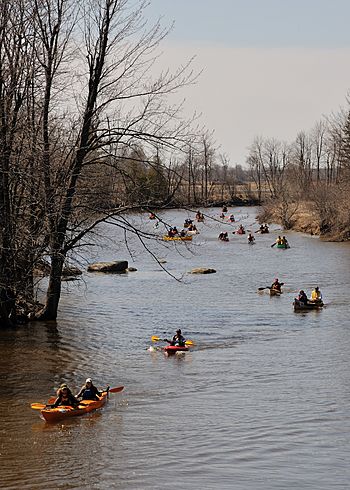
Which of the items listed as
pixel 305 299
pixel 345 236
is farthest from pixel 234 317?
pixel 345 236

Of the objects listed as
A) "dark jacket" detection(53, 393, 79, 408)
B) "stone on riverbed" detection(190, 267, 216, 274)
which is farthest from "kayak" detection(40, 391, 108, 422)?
"stone on riverbed" detection(190, 267, 216, 274)

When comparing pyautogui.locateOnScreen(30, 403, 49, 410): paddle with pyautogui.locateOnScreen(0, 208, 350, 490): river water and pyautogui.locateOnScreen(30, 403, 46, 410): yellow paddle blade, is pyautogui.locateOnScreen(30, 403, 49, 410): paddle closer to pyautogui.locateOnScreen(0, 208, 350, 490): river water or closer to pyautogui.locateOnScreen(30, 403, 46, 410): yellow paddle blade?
pyautogui.locateOnScreen(30, 403, 46, 410): yellow paddle blade

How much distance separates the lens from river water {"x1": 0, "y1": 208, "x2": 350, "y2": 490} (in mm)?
14000

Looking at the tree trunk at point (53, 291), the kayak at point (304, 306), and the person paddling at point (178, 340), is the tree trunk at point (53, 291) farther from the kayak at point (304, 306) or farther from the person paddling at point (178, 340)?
the kayak at point (304, 306)

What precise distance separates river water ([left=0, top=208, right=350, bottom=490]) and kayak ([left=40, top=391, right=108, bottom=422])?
152mm

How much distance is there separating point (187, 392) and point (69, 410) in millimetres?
3307

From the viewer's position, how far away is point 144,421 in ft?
55.2

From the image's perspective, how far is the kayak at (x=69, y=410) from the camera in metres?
16.8

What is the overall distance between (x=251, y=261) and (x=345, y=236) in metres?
13.4

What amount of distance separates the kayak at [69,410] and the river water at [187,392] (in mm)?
152

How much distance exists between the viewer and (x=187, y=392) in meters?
19.2

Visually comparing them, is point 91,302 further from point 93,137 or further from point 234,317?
point 93,137

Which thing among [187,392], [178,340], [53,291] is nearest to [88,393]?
[187,392]

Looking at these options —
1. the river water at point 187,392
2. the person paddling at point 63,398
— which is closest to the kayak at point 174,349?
the river water at point 187,392
